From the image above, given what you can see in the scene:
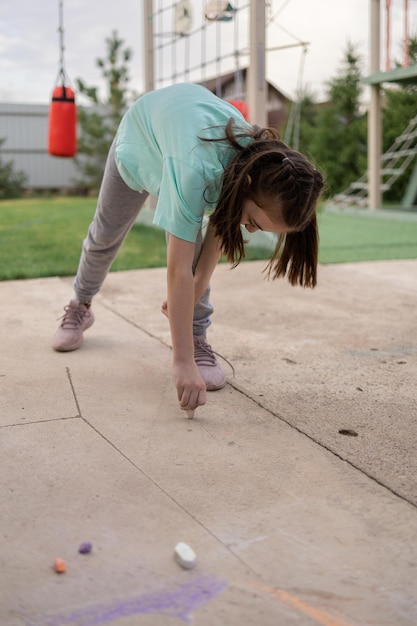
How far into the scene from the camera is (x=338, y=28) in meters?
9.48

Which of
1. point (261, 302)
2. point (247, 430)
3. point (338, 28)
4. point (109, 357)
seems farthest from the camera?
point (338, 28)

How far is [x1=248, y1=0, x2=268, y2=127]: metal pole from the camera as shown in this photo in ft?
13.8

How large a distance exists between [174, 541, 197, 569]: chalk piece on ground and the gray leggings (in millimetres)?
958

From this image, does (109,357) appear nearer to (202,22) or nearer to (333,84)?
(202,22)

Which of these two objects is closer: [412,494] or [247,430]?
[412,494]

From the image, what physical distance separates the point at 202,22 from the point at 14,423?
14.4ft

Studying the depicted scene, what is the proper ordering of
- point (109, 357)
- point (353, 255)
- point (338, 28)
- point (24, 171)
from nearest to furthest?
point (109, 357) → point (353, 255) → point (338, 28) → point (24, 171)

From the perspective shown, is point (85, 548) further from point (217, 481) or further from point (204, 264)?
point (204, 264)

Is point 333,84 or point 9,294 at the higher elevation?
point 333,84

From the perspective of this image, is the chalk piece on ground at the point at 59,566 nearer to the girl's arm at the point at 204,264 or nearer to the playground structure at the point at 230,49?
the girl's arm at the point at 204,264

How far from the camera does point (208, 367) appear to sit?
184 cm

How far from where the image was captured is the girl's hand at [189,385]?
4.85 ft

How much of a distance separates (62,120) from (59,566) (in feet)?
16.1

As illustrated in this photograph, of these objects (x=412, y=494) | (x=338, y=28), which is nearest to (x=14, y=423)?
(x=412, y=494)
